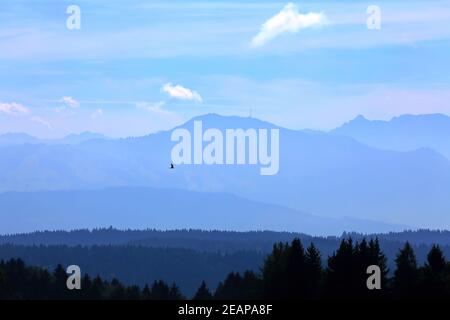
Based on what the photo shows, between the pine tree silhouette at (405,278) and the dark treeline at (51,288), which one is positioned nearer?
the pine tree silhouette at (405,278)

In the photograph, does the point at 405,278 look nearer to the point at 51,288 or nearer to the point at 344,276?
the point at 344,276

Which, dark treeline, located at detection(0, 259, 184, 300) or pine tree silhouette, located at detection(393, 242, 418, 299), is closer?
pine tree silhouette, located at detection(393, 242, 418, 299)

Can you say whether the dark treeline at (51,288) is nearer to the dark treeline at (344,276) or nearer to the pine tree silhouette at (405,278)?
the dark treeline at (344,276)

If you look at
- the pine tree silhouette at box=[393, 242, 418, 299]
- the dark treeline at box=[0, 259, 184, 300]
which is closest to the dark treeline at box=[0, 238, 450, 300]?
the pine tree silhouette at box=[393, 242, 418, 299]

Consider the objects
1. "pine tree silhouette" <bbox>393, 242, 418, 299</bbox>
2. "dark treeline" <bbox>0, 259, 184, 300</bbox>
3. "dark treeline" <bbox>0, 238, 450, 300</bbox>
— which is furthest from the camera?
"dark treeline" <bbox>0, 259, 184, 300</bbox>

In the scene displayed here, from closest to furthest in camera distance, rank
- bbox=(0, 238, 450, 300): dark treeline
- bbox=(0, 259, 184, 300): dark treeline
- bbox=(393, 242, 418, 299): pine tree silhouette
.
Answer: bbox=(0, 238, 450, 300): dark treeline → bbox=(393, 242, 418, 299): pine tree silhouette → bbox=(0, 259, 184, 300): dark treeline

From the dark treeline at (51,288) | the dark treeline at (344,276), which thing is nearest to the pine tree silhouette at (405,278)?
the dark treeline at (344,276)

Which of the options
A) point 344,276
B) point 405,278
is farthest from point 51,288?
point 344,276

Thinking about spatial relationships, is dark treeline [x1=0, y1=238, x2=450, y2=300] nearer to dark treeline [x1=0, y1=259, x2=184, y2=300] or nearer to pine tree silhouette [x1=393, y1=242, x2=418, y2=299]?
pine tree silhouette [x1=393, y1=242, x2=418, y2=299]
